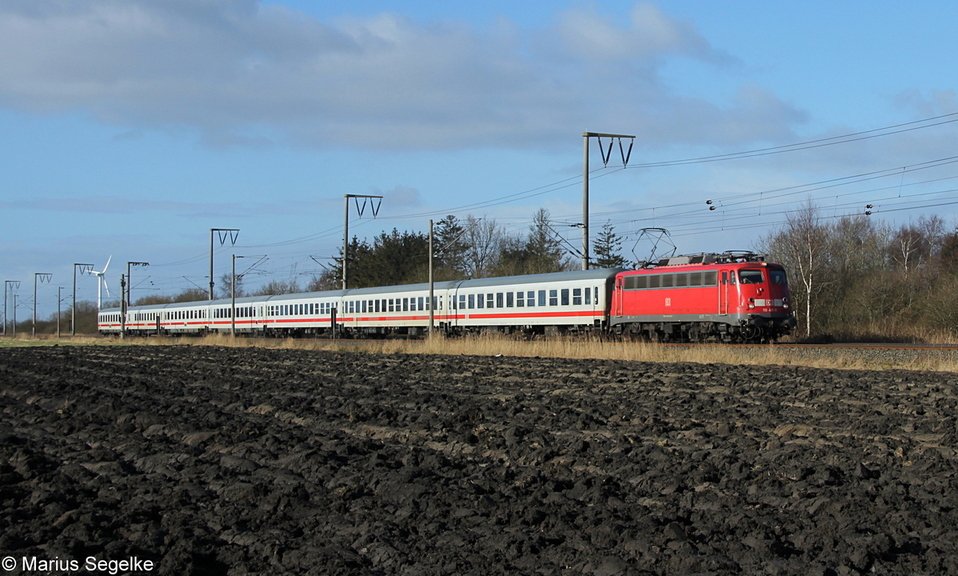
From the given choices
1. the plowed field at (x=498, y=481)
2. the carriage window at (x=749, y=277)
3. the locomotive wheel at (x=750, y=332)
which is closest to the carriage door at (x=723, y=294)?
the carriage window at (x=749, y=277)

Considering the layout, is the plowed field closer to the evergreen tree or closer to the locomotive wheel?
the locomotive wheel

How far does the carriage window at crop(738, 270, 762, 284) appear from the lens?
29.3m

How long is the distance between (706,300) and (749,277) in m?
1.82

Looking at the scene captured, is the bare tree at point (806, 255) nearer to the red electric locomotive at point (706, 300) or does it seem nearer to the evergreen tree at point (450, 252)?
the red electric locomotive at point (706, 300)

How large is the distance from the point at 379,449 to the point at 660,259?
24235 mm

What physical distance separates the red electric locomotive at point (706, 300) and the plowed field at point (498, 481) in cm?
→ 1252

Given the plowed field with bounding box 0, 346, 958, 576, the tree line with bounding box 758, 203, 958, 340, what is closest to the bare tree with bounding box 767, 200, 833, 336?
the tree line with bounding box 758, 203, 958, 340

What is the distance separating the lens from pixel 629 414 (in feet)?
42.4

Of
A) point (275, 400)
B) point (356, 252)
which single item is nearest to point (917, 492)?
point (275, 400)

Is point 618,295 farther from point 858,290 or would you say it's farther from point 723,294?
point 858,290

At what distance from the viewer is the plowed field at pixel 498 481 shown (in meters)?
6.34

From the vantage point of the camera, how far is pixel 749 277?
1156 inches

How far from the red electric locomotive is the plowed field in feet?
41.1

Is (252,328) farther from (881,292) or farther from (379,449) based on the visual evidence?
(379,449)
